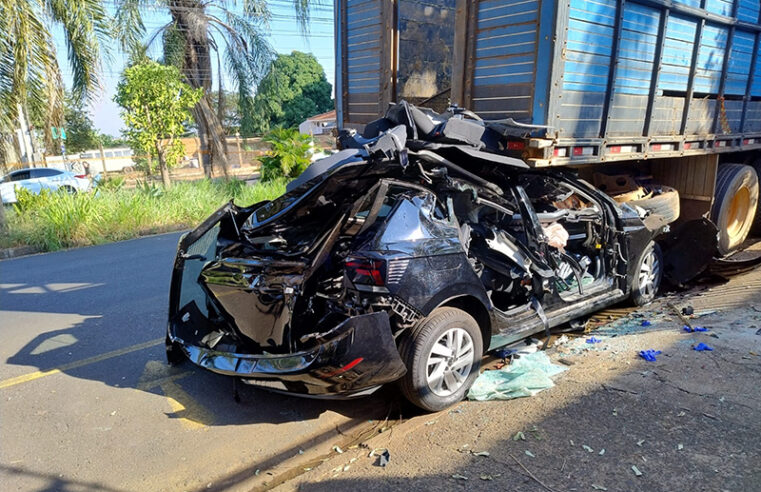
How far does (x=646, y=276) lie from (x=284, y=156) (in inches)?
414

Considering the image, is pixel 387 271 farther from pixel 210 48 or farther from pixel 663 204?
pixel 210 48

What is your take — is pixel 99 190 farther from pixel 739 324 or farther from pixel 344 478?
pixel 739 324

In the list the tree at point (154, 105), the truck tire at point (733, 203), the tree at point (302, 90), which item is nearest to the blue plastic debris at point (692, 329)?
the truck tire at point (733, 203)

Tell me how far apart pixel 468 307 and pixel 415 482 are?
1345mm

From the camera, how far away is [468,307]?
375 centimetres

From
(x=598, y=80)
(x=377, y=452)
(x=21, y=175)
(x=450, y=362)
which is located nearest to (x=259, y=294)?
(x=377, y=452)

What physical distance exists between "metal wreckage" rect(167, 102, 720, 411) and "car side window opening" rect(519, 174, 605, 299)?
2cm

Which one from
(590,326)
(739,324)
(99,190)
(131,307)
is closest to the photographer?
(739,324)

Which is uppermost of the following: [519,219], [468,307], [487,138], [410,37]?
[410,37]

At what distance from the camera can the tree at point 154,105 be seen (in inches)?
474

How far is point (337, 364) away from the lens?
10.0 ft

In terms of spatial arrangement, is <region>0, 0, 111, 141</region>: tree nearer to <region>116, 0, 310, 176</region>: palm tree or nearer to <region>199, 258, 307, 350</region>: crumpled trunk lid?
<region>116, 0, 310, 176</region>: palm tree

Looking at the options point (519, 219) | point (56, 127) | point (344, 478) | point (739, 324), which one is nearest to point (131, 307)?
point (344, 478)

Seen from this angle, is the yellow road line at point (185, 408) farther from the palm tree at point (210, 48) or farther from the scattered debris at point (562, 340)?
the palm tree at point (210, 48)
